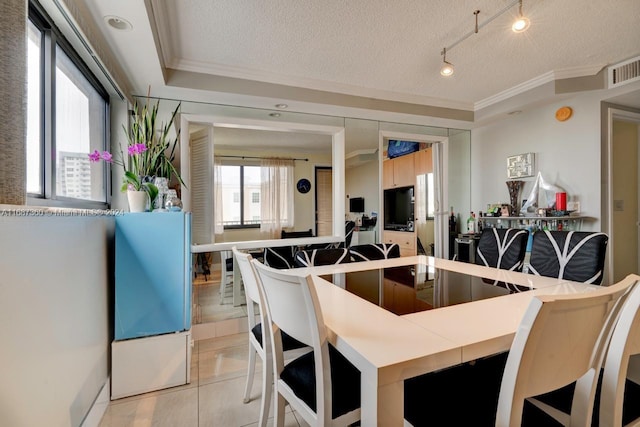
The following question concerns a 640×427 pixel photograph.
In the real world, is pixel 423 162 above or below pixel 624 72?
below

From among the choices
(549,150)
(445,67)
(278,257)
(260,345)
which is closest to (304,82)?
(445,67)

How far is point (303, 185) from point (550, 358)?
225 inches

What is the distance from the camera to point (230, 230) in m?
5.87

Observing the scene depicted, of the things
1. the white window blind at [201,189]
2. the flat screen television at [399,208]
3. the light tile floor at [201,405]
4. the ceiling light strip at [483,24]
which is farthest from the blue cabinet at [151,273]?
the flat screen television at [399,208]

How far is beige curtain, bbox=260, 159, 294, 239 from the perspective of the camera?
19.6 feet

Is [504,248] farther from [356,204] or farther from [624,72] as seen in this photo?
[356,204]

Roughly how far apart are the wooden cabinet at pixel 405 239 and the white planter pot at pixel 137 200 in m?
3.75

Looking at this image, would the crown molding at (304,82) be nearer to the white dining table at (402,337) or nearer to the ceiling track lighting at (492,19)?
the ceiling track lighting at (492,19)

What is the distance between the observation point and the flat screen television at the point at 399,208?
4.89 meters

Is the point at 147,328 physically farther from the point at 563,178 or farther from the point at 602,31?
the point at 563,178

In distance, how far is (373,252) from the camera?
2.38 m

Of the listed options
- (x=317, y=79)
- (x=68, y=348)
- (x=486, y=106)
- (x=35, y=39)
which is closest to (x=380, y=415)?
(x=68, y=348)

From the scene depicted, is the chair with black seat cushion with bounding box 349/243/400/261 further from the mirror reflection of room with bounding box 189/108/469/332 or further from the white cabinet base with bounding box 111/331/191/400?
the white cabinet base with bounding box 111/331/191/400

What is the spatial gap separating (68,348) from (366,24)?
252 cm
